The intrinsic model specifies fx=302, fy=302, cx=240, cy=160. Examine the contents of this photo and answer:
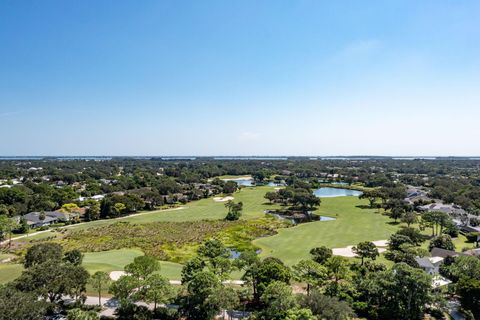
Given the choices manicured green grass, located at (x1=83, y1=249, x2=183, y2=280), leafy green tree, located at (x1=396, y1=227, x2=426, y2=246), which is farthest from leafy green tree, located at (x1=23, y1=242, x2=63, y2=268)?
leafy green tree, located at (x1=396, y1=227, x2=426, y2=246)

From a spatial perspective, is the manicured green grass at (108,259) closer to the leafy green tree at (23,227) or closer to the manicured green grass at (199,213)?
the manicured green grass at (199,213)

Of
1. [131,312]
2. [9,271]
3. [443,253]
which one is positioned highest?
[131,312]

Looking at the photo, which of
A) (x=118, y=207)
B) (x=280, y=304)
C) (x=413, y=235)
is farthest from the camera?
(x=118, y=207)

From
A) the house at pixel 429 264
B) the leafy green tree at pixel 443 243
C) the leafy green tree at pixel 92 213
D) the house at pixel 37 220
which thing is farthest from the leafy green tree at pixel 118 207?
the leafy green tree at pixel 443 243

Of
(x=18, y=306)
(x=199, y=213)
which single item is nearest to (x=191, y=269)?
(x=18, y=306)

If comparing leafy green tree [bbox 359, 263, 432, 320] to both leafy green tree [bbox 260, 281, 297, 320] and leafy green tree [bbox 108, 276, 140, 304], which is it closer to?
leafy green tree [bbox 260, 281, 297, 320]

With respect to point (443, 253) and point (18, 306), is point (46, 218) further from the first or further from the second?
point (443, 253)
